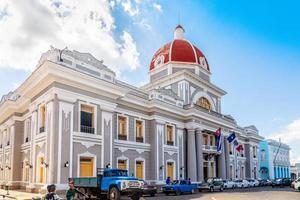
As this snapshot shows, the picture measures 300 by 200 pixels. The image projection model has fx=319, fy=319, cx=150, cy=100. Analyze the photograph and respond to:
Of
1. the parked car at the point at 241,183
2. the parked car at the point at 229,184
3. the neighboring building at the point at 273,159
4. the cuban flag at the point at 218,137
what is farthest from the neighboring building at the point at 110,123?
the neighboring building at the point at 273,159

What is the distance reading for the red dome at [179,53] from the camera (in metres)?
40.9

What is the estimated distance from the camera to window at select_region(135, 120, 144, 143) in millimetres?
30366

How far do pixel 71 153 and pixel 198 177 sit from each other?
17456 millimetres

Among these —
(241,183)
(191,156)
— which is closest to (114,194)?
(191,156)

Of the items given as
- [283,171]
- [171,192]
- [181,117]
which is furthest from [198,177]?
[283,171]

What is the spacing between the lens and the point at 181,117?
117 feet

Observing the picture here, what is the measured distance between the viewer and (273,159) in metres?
66.9

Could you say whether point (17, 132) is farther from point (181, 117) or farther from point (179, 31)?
point (179, 31)

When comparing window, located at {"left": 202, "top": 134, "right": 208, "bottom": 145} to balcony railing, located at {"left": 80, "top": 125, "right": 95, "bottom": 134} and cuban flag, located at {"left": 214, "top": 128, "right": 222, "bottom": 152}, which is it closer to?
cuban flag, located at {"left": 214, "top": 128, "right": 222, "bottom": 152}

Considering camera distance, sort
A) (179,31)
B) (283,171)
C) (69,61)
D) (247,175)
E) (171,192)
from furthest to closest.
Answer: (283,171) → (247,175) → (179,31) → (171,192) → (69,61)

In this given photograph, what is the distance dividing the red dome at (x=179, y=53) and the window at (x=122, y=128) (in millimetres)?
14497

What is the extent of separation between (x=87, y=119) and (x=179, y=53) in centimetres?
2037

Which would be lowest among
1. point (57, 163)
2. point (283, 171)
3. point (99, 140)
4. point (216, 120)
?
point (283, 171)

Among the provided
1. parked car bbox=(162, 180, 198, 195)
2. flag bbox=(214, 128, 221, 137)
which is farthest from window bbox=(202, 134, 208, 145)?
parked car bbox=(162, 180, 198, 195)
